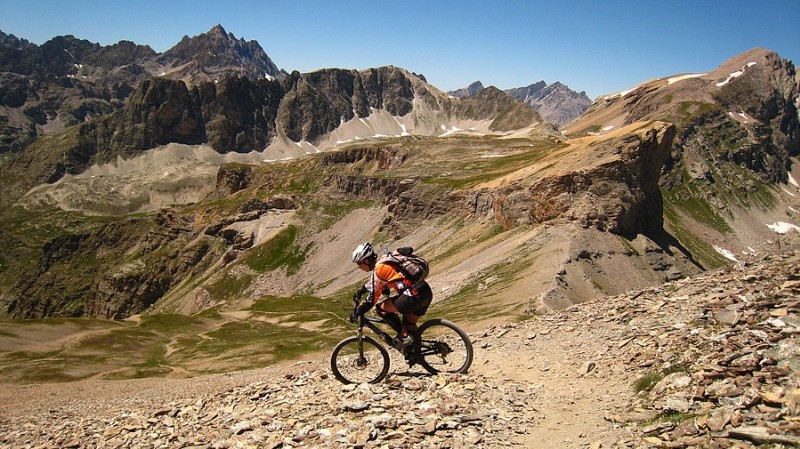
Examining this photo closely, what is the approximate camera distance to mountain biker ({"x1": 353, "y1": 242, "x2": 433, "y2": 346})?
15.9 m

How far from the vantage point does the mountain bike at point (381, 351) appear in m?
17.0

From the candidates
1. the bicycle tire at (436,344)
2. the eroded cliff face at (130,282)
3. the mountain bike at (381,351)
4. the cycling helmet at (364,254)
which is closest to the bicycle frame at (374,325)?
the mountain bike at (381,351)

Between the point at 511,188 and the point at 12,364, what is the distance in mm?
82480

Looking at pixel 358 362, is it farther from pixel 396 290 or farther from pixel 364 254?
pixel 364 254

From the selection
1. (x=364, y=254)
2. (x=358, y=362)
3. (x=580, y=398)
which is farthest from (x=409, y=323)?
(x=580, y=398)

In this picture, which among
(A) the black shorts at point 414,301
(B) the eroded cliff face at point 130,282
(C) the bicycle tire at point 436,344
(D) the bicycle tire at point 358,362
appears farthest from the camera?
(B) the eroded cliff face at point 130,282

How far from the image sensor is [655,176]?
9550 centimetres

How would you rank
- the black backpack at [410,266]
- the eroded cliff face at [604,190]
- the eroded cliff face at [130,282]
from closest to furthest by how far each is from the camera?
the black backpack at [410,266] → the eroded cliff face at [604,190] → the eroded cliff face at [130,282]

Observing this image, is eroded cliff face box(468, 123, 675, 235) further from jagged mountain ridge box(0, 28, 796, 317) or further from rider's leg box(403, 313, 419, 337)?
rider's leg box(403, 313, 419, 337)

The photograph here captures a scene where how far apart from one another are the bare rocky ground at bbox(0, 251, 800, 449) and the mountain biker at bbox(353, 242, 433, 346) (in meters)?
1.88

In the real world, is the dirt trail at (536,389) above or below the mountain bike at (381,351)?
below

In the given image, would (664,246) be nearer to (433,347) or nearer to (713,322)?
(713,322)

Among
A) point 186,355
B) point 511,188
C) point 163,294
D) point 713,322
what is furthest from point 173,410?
point 163,294

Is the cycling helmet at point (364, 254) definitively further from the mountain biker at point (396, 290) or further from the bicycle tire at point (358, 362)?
the bicycle tire at point (358, 362)
